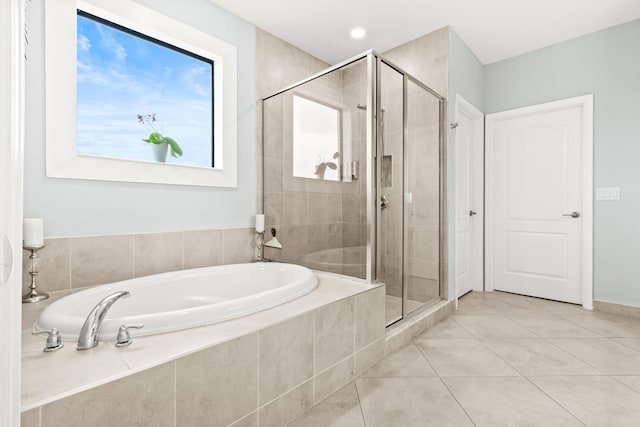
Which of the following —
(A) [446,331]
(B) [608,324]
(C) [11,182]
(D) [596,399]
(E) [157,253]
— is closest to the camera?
(C) [11,182]

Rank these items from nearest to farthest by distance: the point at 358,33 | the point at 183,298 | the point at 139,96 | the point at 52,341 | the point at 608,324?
the point at 52,341
the point at 183,298
the point at 139,96
the point at 608,324
the point at 358,33

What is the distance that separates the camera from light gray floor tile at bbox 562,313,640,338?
232 centimetres

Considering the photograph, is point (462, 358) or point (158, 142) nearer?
point (462, 358)

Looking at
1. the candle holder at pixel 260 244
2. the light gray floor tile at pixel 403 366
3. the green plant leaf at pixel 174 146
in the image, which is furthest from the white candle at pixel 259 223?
the light gray floor tile at pixel 403 366

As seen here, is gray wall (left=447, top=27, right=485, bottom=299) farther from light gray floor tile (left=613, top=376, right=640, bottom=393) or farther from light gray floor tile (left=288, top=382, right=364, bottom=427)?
light gray floor tile (left=288, top=382, right=364, bottom=427)

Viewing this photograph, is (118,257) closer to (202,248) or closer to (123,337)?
(202,248)

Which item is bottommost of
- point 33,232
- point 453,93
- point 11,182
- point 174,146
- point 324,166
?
point 33,232

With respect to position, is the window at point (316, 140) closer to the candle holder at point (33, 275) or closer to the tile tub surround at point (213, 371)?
the tile tub surround at point (213, 371)

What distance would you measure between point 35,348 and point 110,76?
5.55 feet

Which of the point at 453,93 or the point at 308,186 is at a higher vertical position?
the point at 453,93

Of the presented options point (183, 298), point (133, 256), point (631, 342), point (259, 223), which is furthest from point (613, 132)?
point (133, 256)

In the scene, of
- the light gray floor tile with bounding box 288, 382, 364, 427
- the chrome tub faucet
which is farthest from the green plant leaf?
the light gray floor tile with bounding box 288, 382, 364, 427

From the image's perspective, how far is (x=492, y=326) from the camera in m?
2.48

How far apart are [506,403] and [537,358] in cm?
64
